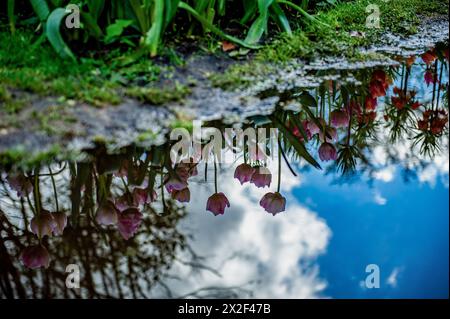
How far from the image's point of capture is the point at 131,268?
5.24 ft

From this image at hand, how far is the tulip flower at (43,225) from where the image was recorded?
178 cm

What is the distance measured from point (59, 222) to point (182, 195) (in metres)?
0.40

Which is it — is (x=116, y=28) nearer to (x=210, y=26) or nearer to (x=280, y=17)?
(x=210, y=26)

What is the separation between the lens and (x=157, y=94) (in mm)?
2455

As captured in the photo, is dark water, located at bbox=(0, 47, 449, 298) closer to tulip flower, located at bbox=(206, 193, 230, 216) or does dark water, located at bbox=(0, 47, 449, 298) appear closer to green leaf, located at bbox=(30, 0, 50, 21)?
tulip flower, located at bbox=(206, 193, 230, 216)

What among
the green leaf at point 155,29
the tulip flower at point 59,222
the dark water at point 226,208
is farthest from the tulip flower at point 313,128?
the tulip flower at point 59,222

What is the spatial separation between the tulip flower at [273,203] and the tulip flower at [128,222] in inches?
15.6

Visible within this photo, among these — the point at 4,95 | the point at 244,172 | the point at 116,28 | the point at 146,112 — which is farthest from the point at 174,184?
the point at 116,28

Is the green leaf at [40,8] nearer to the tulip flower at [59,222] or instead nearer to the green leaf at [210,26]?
the green leaf at [210,26]

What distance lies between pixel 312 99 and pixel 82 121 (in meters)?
1.03

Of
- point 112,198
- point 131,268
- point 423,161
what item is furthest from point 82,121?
point 423,161

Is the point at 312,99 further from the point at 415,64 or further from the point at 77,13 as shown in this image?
the point at 77,13

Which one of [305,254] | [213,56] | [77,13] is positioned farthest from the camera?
[213,56]

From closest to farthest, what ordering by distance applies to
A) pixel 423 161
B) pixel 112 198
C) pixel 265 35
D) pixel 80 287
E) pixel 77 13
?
pixel 80 287 → pixel 112 198 → pixel 423 161 → pixel 77 13 → pixel 265 35
